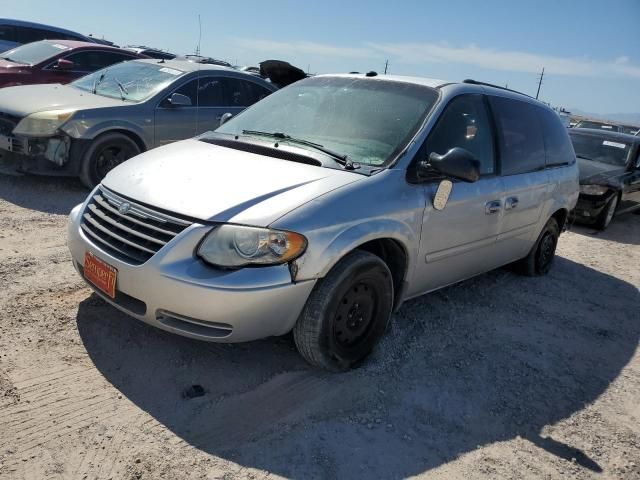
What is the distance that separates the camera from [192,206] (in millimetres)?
2830

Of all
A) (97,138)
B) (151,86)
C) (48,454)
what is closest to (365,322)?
(48,454)

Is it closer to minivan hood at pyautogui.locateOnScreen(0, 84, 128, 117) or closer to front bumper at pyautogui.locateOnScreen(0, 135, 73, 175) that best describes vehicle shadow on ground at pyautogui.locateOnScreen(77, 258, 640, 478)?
front bumper at pyautogui.locateOnScreen(0, 135, 73, 175)

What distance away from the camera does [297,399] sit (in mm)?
2996

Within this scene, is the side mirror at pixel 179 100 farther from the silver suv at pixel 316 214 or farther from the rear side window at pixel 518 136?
the rear side window at pixel 518 136

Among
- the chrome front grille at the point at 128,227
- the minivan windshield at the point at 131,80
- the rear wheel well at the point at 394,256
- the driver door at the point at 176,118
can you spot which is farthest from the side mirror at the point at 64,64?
the rear wheel well at the point at 394,256

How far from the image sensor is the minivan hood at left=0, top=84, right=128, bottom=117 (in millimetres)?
6105

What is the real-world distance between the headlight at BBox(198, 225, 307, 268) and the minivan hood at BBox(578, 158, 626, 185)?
294 inches

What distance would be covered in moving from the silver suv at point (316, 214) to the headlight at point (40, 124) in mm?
2729

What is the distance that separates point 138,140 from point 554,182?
464 centimetres

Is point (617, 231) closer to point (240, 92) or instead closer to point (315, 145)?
point (240, 92)

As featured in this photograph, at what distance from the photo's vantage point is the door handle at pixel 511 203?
4312mm

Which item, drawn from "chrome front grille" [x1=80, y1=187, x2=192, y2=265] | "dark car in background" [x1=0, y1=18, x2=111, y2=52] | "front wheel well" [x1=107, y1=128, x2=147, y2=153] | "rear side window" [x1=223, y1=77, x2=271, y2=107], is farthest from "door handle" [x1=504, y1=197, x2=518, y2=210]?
"dark car in background" [x1=0, y1=18, x2=111, y2=52]

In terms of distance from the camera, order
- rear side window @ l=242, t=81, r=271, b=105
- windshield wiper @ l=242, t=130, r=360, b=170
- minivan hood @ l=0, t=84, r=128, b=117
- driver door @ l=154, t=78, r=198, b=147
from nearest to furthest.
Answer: windshield wiper @ l=242, t=130, r=360, b=170 → minivan hood @ l=0, t=84, r=128, b=117 → driver door @ l=154, t=78, r=198, b=147 → rear side window @ l=242, t=81, r=271, b=105

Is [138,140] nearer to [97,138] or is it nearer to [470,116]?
[97,138]
